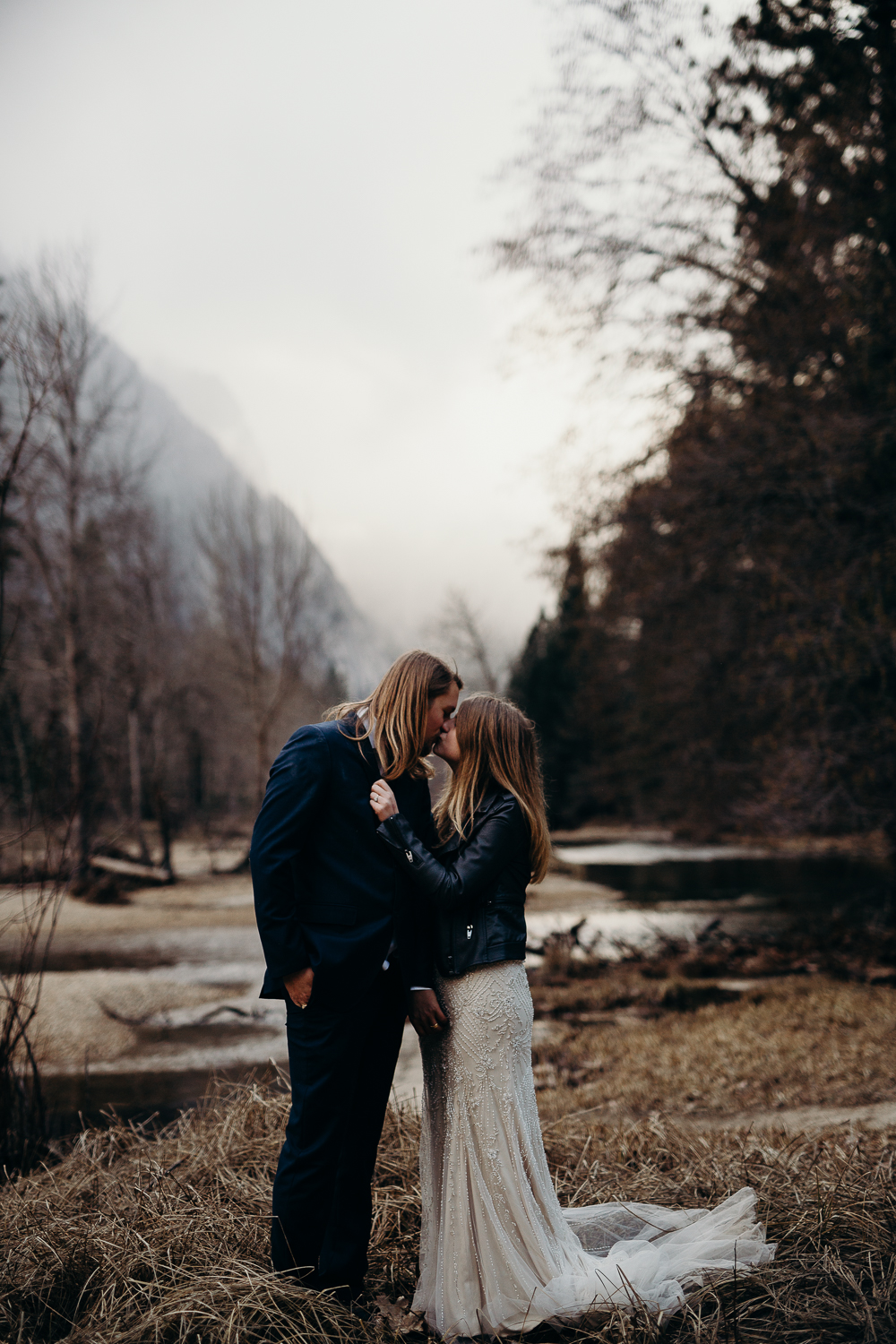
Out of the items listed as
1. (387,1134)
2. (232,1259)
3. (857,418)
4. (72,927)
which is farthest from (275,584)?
(232,1259)

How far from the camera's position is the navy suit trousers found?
249 cm

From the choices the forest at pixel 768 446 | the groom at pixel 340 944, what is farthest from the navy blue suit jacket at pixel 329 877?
the forest at pixel 768 446

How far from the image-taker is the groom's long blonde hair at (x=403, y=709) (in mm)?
2709

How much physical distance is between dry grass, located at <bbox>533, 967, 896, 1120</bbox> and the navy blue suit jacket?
281 centimetres

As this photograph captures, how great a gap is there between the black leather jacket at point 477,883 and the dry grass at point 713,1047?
2.68 meters

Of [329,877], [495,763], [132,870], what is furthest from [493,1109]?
[132,870]

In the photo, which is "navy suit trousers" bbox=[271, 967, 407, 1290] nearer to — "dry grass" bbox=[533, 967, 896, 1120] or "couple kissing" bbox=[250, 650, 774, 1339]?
"couple kissing" bbox=[250, 650, 774, 1339]

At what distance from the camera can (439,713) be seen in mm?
2758

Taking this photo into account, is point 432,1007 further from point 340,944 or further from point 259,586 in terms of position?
point 259,586

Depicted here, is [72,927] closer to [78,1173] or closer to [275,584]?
[275,584]

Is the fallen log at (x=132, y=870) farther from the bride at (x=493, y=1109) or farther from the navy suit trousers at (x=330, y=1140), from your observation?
the bride at (x=493, y=1109)

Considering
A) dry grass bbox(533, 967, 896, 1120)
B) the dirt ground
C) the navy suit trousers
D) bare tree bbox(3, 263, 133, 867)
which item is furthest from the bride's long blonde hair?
bare tree bbox(3, 263, 133, 867)

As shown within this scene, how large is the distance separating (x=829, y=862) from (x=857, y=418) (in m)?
13.4

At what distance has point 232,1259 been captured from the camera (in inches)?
101
